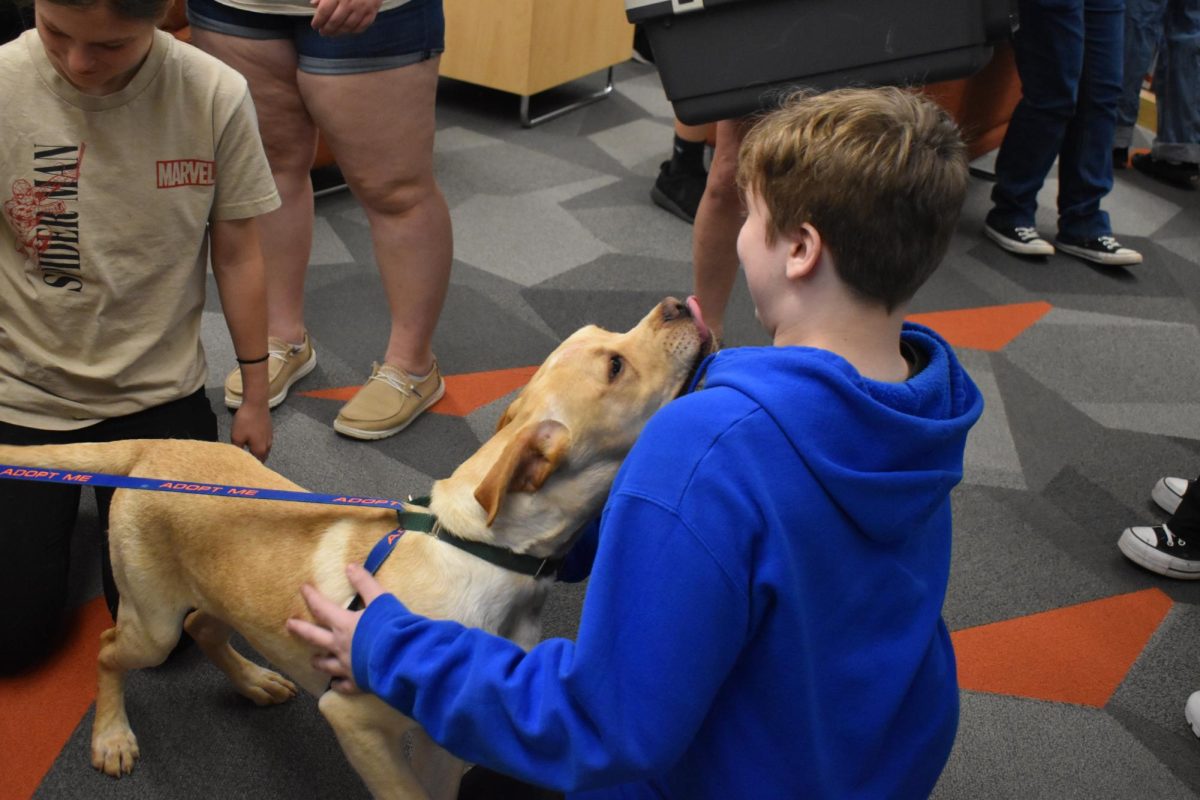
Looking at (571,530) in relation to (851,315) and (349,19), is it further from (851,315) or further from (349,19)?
(349,19)

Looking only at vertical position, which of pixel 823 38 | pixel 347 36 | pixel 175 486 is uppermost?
pixel 823 38

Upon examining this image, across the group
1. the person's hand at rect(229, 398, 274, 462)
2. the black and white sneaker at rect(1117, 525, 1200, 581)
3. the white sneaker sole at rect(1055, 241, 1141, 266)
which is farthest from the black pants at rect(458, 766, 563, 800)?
the white sneaker sole at rect(1055, 241, 1141, 266)

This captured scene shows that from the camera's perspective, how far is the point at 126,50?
166cm

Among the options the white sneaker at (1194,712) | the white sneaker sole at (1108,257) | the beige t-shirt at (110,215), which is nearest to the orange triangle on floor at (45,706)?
the beige t-shirt at (110,215)

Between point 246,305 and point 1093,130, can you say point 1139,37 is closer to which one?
point 1093,130

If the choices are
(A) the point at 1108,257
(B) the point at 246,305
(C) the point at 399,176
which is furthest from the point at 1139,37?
(B) the point at 246,305

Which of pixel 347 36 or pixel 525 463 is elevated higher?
pixel 347 36

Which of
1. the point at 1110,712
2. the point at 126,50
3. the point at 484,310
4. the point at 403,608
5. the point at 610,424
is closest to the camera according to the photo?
the point at 403,608

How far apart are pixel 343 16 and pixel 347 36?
0.52 feet

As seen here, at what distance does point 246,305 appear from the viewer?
2080mm

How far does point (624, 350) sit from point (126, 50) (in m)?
0.96

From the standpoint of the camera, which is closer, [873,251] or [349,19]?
[873,251]

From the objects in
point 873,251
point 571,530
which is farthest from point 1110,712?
point 873,251

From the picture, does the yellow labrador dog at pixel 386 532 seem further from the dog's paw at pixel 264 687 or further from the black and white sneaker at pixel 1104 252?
the black and white sneaker at pixel 1104 252
